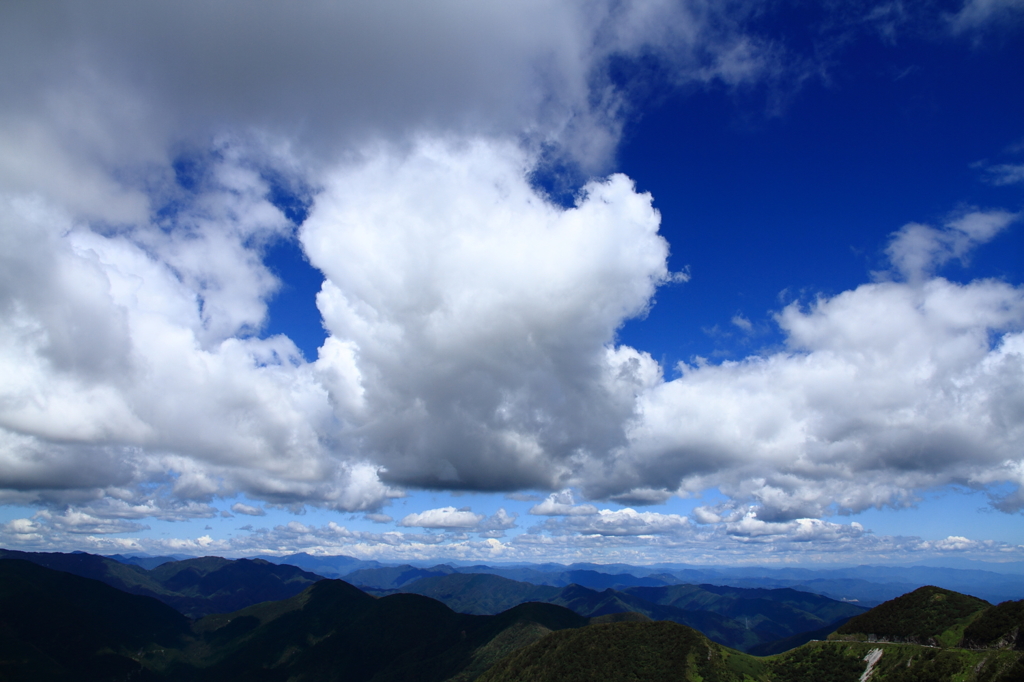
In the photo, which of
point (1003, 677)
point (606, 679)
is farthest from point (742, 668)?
point (1003, 677)

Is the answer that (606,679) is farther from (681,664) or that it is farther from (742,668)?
(742,668)

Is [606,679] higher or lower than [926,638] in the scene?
lower

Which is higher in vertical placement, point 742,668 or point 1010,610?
point 1010,610

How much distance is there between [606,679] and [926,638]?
11079 centimetres

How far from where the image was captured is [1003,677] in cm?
12294

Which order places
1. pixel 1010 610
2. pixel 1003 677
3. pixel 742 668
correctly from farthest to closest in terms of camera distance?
1. pixel 742 668
2. pixel 1010 610
3. pixel 1003 677

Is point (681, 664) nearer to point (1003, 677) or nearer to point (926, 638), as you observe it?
point (926, 638)

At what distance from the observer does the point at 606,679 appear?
196375 millimetres

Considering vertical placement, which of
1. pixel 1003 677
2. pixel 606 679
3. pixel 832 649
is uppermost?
pixel 1003 677

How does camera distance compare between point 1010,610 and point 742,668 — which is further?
point 742,668

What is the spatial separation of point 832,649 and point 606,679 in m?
82.2

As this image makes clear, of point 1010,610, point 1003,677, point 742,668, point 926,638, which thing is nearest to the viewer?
point 1003,677

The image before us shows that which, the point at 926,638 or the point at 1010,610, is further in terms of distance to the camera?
the point at 926,638

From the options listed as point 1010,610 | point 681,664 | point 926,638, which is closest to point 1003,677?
point 1010,610
